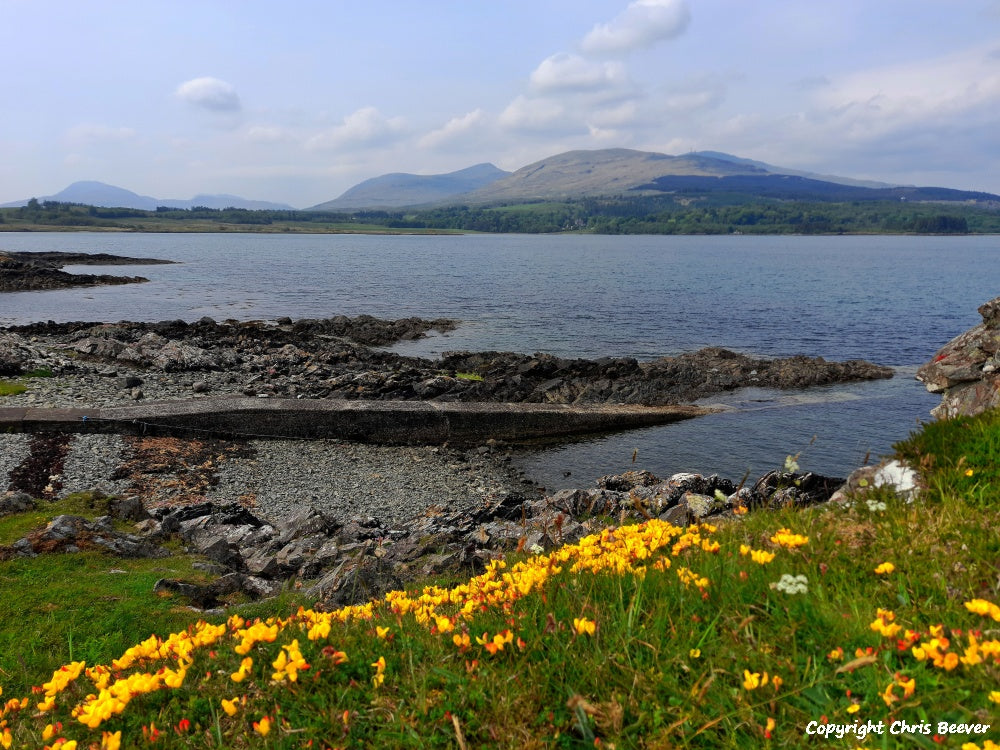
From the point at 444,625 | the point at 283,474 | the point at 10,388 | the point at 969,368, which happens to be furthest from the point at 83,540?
the point at 10,388

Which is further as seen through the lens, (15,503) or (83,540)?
(15,503)

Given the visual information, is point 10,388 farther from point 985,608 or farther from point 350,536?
point 985,608

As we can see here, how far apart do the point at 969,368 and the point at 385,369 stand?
24.1 metres

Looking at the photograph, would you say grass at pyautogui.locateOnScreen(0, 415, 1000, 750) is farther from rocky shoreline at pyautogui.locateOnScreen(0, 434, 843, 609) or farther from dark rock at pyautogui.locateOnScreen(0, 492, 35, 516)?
dark rock at pyautogui.locateOnScreen(0, 492, 35, 516)

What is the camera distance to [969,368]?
10.2 m

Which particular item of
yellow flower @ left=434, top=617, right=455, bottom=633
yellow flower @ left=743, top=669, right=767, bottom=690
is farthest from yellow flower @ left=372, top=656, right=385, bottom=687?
yellow flower @ left=743, top=669, right=767, bottom=690

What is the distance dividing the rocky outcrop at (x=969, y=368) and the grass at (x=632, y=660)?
6.02 metres

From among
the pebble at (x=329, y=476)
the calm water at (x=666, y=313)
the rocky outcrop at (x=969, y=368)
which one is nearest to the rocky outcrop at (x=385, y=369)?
the calm water at (x=666, y=313)

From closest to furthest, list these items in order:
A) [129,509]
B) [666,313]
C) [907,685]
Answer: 1. [907,685]
2. [129,509]
3. [666,313]

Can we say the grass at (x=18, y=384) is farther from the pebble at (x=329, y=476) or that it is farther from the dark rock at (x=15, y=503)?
the dark rock at (x=15, y=503)

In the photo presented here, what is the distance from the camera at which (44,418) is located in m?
17.0

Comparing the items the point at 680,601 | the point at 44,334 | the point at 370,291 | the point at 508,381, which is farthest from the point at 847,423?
the point at 370,291

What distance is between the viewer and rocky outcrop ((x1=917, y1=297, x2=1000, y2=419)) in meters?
9.38

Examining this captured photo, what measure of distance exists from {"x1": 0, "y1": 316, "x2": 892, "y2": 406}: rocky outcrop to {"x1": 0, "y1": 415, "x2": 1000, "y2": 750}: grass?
20.6 m
